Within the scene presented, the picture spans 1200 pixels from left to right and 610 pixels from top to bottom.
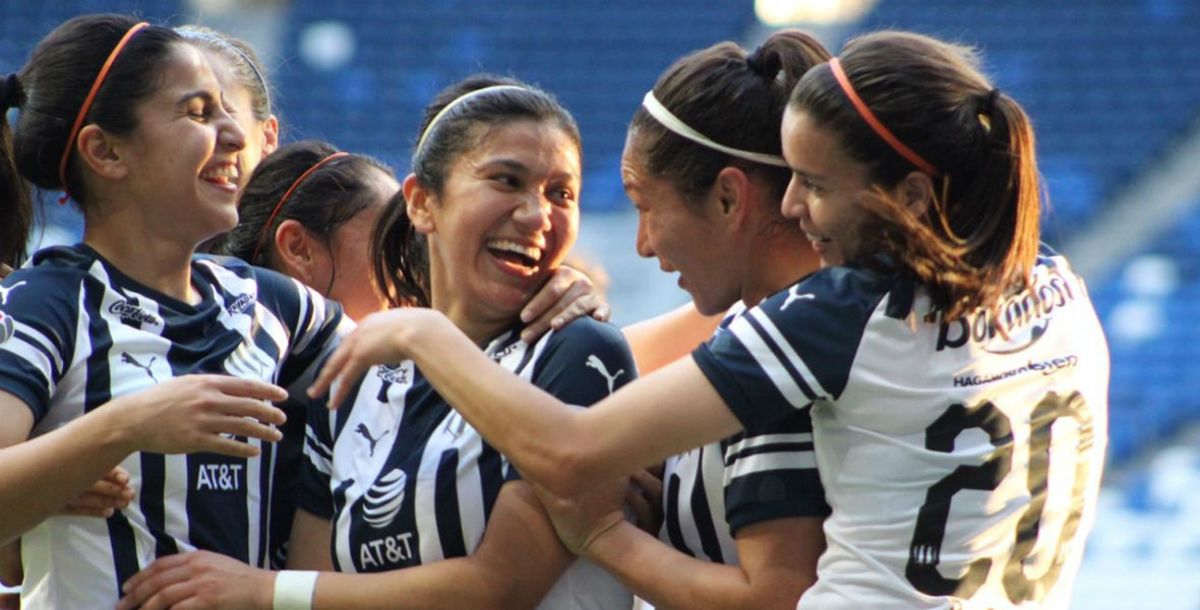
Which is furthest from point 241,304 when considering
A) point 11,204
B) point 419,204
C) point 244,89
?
point 244,89

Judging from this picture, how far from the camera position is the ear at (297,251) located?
3047 millimetres

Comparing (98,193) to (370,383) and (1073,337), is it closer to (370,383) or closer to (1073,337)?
(370,383)

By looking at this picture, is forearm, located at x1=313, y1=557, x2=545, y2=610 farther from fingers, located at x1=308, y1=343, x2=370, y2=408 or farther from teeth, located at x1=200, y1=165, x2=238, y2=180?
teeth, located at x1=200, y1=165, x2=238, y2=180

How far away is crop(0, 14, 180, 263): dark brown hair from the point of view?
235 cm

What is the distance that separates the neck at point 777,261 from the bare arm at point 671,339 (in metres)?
0.90

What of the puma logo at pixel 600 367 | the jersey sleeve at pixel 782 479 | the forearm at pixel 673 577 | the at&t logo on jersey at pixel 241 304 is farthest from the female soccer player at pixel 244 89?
the jersey sleeve at pixel 782 479

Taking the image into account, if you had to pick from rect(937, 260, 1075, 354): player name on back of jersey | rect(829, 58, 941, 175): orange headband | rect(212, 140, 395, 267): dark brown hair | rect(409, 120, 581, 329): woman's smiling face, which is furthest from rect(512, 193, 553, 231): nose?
rect(212, 140, 395, 267): dark brown hair

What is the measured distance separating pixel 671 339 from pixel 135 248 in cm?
124

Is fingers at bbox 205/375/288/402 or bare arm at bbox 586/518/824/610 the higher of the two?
fingers at bbox 205/375/288/402

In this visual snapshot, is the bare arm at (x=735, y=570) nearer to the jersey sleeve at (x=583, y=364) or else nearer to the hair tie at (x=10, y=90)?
the jersey sleeve at (x=583, y=364)

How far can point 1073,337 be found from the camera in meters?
2.03

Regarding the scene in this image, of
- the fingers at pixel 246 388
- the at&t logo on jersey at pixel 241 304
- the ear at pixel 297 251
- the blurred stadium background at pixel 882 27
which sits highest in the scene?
the fingers at pixel 246 388

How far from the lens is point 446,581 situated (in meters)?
2.16

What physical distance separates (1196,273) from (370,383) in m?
8.35
